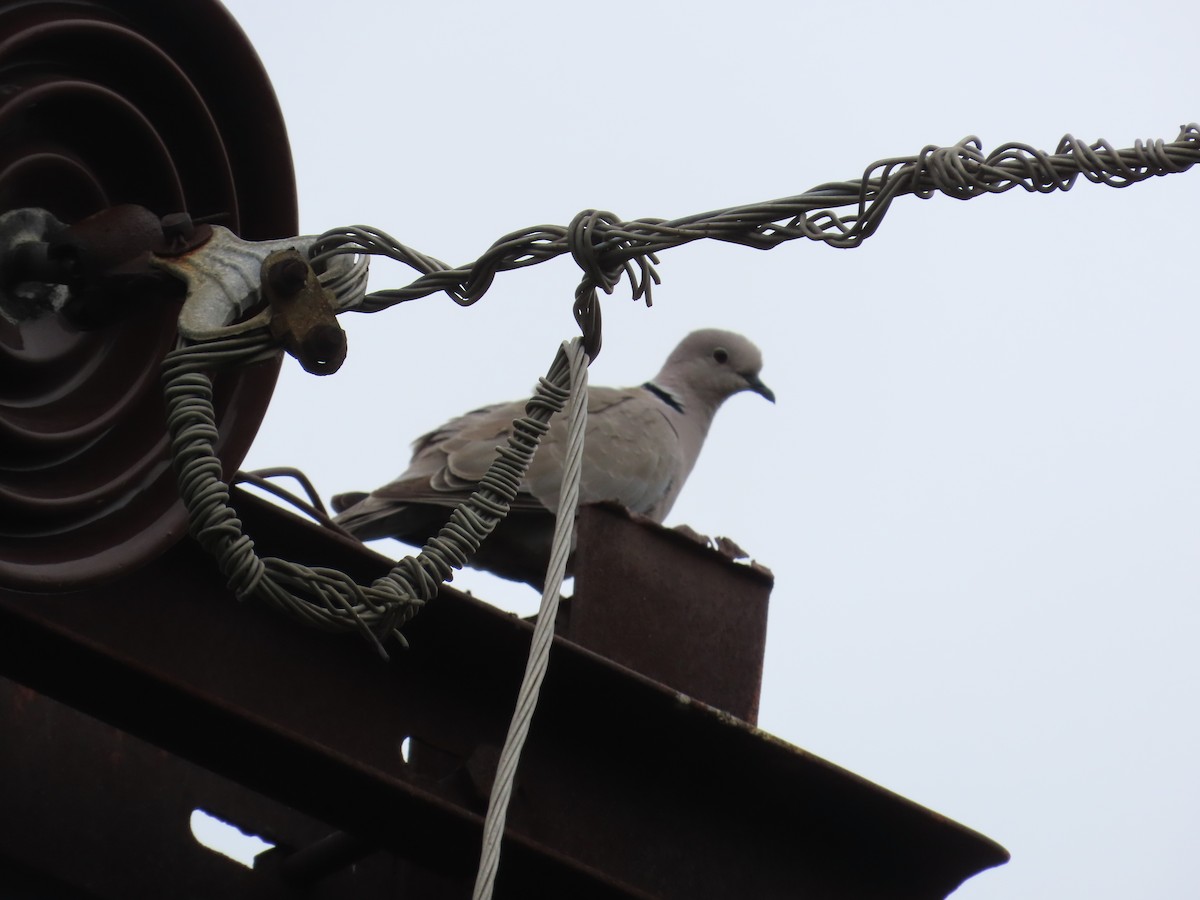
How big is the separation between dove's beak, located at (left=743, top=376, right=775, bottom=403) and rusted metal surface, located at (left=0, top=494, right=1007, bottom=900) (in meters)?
5.01

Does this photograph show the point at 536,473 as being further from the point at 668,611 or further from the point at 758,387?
the point at 668,611

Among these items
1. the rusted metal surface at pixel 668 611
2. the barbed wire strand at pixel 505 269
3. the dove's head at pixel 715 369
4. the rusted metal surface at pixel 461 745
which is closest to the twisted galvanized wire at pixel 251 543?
the barbed wire strand at pixel 505 269

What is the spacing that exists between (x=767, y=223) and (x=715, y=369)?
246 inches

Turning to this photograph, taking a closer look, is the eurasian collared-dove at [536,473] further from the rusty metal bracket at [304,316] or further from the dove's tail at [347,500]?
the rusty metal bracket at [304,316]

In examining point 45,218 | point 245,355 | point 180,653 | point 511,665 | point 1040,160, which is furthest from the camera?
point 511,665

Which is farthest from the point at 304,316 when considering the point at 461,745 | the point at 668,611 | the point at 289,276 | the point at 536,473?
the point at 536,473

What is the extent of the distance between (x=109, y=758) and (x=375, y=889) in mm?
561

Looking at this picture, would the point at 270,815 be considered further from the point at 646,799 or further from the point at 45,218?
the point at 45,218

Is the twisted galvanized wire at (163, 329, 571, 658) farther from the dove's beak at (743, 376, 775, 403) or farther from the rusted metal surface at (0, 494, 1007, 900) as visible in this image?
the dove's beak at (743, 376, 775, 403)

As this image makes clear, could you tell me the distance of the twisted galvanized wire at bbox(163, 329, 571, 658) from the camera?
7.45 feet

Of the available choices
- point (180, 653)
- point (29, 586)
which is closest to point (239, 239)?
point (29, 586)

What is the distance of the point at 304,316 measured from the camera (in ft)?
7.98

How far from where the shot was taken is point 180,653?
3021 mm

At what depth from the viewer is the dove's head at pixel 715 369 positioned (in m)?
8.48
